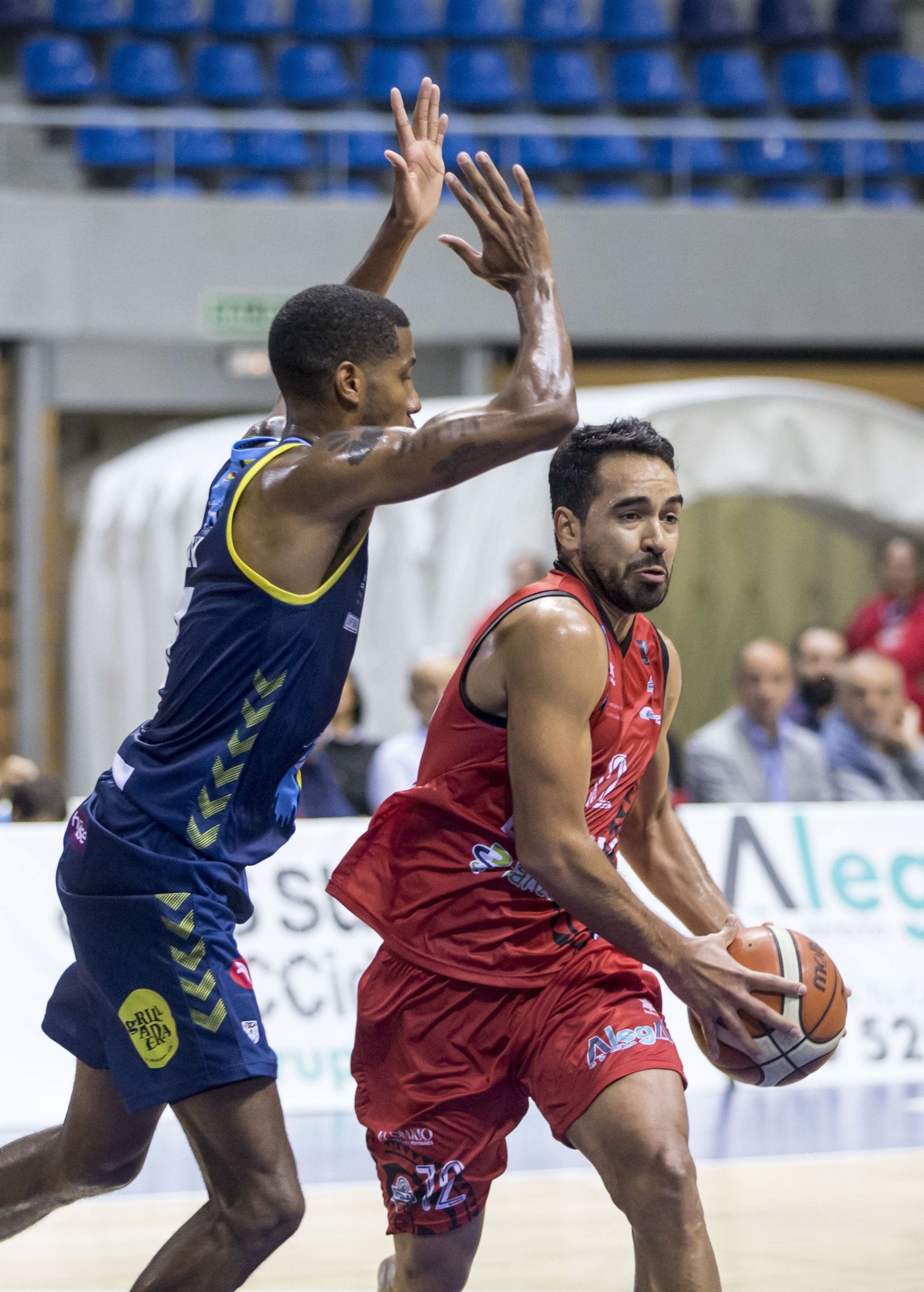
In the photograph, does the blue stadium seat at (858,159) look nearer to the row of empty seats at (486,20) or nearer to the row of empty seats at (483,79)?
the row of empty seats at (483,79)

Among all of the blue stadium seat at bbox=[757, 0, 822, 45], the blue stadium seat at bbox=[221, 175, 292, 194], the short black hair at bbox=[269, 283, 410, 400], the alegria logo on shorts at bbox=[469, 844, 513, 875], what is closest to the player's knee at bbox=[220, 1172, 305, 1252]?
the alegria logo on shorts at bbox=[469, 844, 513, 875]

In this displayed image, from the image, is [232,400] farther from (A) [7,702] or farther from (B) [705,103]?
(B) [705,103]

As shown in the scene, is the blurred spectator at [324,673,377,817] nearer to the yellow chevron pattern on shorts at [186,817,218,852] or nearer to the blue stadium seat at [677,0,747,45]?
the yellow chevron pattern on shorts at [186,817,218,852]

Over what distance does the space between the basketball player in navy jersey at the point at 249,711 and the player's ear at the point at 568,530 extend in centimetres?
39

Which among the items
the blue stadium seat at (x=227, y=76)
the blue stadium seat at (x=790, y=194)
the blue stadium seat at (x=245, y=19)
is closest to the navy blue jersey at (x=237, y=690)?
the blue stadium seat at (x=790, y=194)

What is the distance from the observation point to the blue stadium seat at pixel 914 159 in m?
14.6

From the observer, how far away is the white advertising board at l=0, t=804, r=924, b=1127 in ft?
22.5

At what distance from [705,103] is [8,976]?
11.7 metres

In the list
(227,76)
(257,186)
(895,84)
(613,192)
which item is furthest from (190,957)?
(895,84)

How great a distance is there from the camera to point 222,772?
10.8ft

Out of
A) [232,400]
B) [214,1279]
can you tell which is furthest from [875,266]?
[214,1279]

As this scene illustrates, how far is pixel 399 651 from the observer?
10.4 m

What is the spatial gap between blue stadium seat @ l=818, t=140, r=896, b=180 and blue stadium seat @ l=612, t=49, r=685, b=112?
5.87 ft

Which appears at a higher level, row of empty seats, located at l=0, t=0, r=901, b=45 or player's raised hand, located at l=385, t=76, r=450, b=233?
row of empty seats, located at l=0, t=0, r=901, b=45
